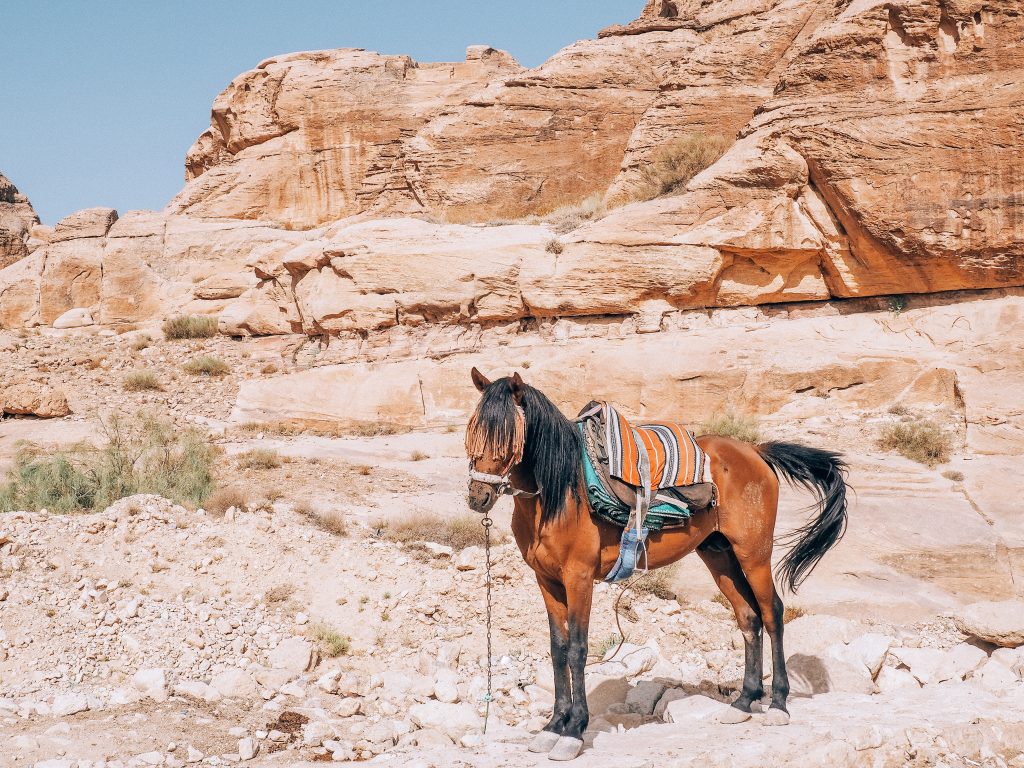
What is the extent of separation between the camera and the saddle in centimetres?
511

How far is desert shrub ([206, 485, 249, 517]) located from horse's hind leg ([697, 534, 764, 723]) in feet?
20.8

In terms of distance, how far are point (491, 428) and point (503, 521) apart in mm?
6491

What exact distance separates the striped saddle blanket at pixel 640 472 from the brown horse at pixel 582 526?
98 mm

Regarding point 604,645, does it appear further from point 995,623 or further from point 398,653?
point 995,623

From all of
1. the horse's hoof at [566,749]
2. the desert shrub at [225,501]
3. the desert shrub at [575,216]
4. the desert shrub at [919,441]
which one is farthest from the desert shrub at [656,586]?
the desert shrub at [575,216]

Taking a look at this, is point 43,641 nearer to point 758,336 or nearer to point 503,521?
point 503,521

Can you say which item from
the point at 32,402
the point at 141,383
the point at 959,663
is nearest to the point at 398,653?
the point at 959,663

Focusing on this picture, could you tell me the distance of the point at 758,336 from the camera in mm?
15859

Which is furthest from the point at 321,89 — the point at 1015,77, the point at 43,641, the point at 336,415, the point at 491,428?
→ the point at 491,428

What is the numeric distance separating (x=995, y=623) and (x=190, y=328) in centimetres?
2020

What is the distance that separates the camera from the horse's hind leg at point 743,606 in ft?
18.1

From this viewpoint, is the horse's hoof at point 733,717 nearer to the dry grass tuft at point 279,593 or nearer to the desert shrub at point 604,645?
the desert shrub at point 604,645

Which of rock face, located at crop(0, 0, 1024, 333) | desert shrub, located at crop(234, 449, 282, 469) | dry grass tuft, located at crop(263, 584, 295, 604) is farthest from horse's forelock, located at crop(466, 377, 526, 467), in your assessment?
rock face, located at crop(0, 0, 1024, 333)

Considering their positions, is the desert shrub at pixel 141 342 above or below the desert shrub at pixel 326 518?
above
